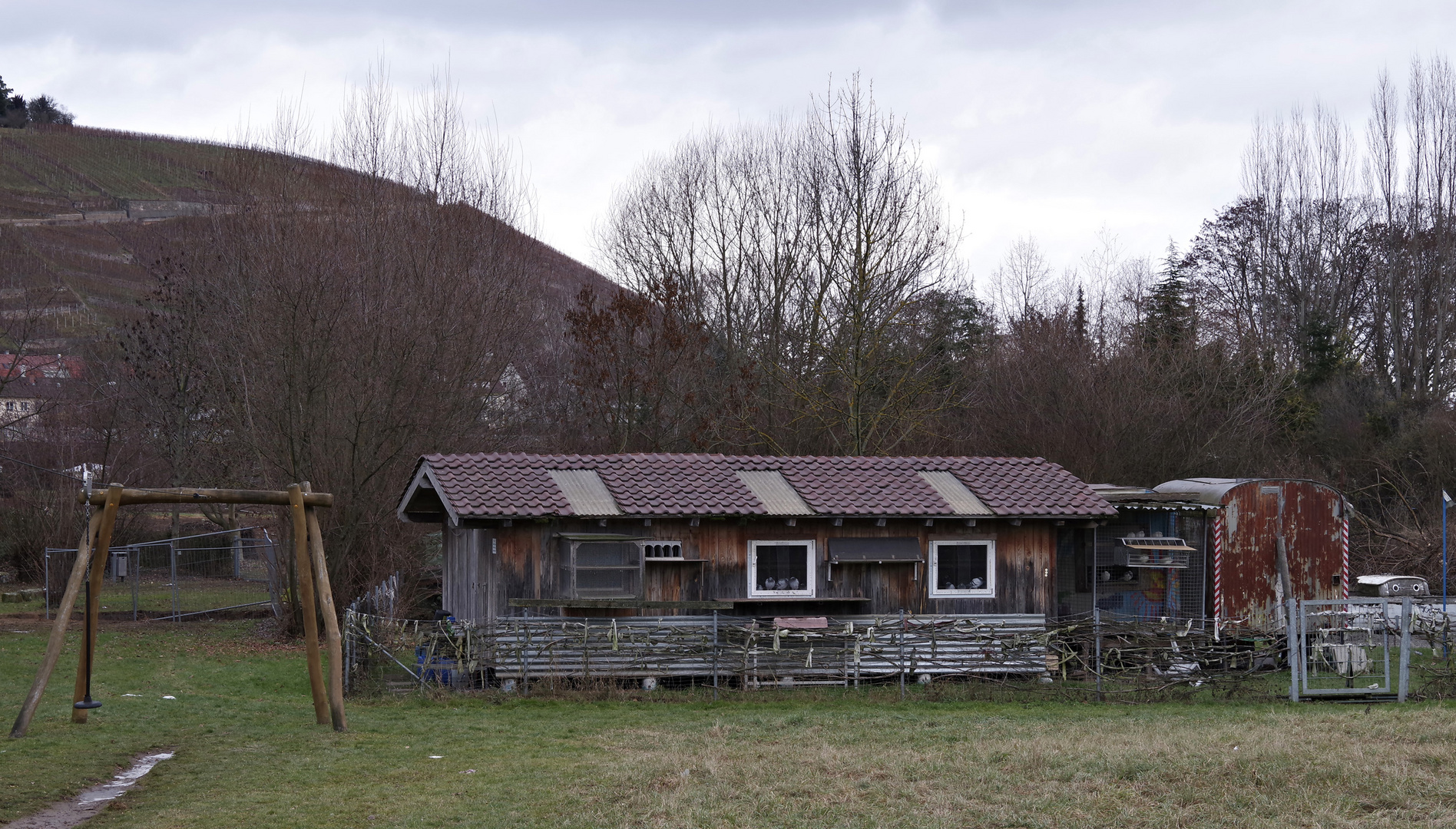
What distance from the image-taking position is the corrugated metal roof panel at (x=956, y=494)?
2048cm

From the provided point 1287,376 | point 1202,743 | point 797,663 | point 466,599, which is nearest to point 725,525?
point 797,663

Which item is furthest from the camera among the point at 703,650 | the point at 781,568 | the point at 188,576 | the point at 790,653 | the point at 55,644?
the point at 188,576

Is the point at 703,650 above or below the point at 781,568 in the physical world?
below

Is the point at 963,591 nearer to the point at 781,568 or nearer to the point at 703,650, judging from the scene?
the point at 781,568

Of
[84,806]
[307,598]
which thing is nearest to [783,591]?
[307,598]

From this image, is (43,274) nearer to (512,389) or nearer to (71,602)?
(512,389)

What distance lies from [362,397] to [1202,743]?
63.1 ft

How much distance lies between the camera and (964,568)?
20891 mm

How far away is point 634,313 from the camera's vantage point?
38.6 m

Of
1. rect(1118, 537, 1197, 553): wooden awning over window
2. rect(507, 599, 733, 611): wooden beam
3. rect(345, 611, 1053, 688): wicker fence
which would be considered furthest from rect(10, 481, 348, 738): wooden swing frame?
rect(1118, 537, 1197, 553): wooden awning over window

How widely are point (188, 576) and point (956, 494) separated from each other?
26473 mm

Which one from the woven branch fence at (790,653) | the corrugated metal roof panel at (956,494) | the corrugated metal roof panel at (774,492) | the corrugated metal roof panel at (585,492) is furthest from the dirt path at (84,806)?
the corrugated metal roof panel at (956,494)

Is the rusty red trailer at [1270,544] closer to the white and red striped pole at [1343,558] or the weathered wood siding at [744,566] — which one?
the white and red striped pole at [1343,558]

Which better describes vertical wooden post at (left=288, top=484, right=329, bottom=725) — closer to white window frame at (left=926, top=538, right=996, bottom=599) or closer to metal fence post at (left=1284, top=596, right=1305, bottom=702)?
white window frame at (left=926, top=538, right=996, bottom=599)
